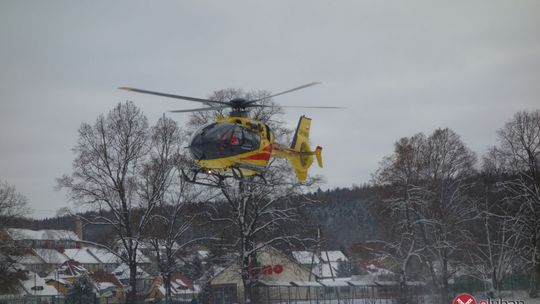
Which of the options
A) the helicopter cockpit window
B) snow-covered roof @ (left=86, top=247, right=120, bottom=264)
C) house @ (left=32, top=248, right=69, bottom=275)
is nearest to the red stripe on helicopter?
the helicopter cockpit window

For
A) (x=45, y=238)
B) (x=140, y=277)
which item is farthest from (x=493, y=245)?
(x=45, y=238)

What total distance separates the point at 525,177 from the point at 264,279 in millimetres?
21462

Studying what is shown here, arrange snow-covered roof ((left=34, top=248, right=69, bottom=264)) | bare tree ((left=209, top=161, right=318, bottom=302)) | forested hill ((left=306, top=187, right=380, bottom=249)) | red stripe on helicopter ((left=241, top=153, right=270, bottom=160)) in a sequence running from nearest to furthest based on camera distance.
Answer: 1. red stripe on helicopter ((left=241, top=153, right=270, bottom=160))
2. bare tree ((left=209, top=161, right=318, bottom=302))
3. snow-covered roof ((left=34, top=248, right=69, bottom=264))
4. forested hill ((left=306, top=187, right=380, bottom=249))

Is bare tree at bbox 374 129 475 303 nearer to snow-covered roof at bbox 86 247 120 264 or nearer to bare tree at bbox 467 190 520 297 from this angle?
bare tree at bbox 467 190 520 297

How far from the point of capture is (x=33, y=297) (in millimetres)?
41062

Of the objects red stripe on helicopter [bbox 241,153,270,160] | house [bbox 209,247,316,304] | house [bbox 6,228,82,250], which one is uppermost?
red stripe on helicopter [bbox 241,153,270,160]

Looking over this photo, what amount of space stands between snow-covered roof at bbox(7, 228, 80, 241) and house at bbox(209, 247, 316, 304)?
1231 cm

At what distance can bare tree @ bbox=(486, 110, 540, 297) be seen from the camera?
136 ft

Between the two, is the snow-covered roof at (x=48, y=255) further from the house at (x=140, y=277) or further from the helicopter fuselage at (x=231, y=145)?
the helicopter fuselage at (x=231, y=145)

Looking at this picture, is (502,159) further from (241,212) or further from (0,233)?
(0,233)

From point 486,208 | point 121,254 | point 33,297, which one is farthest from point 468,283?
point 33,297

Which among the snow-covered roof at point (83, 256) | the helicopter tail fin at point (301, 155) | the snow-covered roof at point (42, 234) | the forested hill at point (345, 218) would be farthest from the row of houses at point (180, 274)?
the helicopter tail fin at point (301, 155)

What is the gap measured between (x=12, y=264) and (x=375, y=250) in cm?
2742

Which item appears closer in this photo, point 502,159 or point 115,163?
point 115,163
